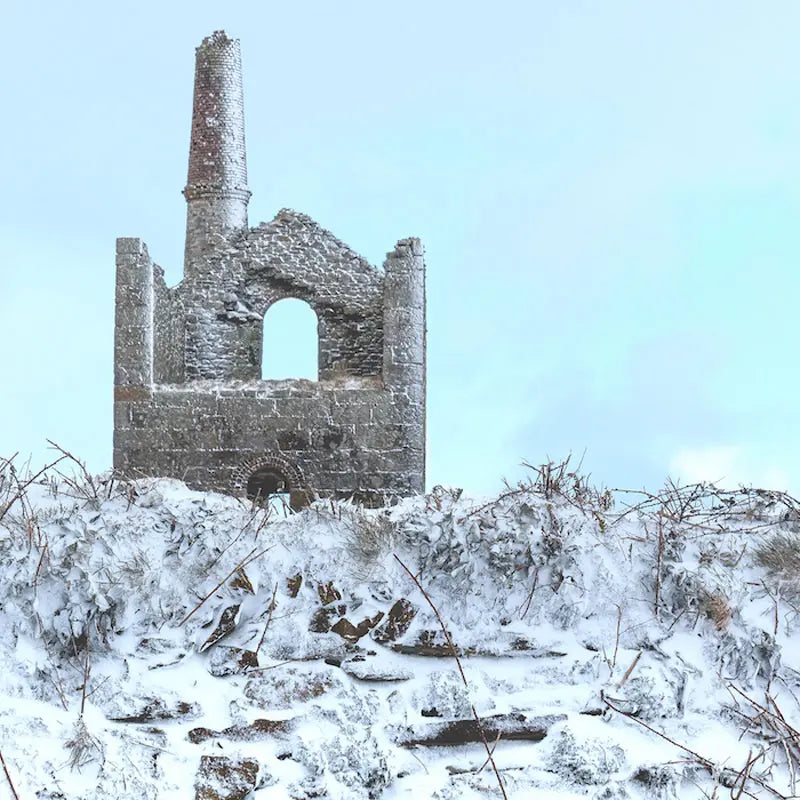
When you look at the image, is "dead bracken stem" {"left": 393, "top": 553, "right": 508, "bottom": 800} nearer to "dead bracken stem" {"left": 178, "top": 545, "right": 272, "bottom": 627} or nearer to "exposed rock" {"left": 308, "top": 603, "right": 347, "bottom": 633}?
"exposed rock" {"left": 308, "top": 603, "right": 347, "bottom": 633}

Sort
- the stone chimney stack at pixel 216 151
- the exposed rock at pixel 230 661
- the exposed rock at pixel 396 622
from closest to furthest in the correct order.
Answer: the exposed rock at pixel 230 661 → the exposed rock at pixel 396 622 → the stone chimney stack at pixel 216 151

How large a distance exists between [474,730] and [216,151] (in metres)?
15.5

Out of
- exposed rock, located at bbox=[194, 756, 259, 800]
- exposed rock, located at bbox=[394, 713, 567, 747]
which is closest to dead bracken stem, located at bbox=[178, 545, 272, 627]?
exposed rock, located at bbox=[194, 756, 259, 800]

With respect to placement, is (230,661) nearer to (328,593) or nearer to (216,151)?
(328,593)

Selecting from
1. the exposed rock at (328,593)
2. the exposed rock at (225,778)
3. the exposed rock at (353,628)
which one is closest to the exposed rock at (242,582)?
the exposed rock at (328,593)

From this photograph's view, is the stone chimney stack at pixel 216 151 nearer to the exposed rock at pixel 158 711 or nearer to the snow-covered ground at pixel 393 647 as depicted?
the snow-covered ground at pixel 393 647

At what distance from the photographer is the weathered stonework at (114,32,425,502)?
14.6m

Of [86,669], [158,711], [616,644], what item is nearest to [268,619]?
[158,711]

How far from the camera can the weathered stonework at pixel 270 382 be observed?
14555 mm

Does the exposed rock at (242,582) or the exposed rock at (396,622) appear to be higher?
the exposed rock at (242,582)

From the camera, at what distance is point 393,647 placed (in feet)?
15.5

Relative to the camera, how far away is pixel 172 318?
15766 millimetres

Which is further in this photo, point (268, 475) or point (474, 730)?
point (268, 475)

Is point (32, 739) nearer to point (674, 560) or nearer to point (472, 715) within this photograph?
point (472, 715)
